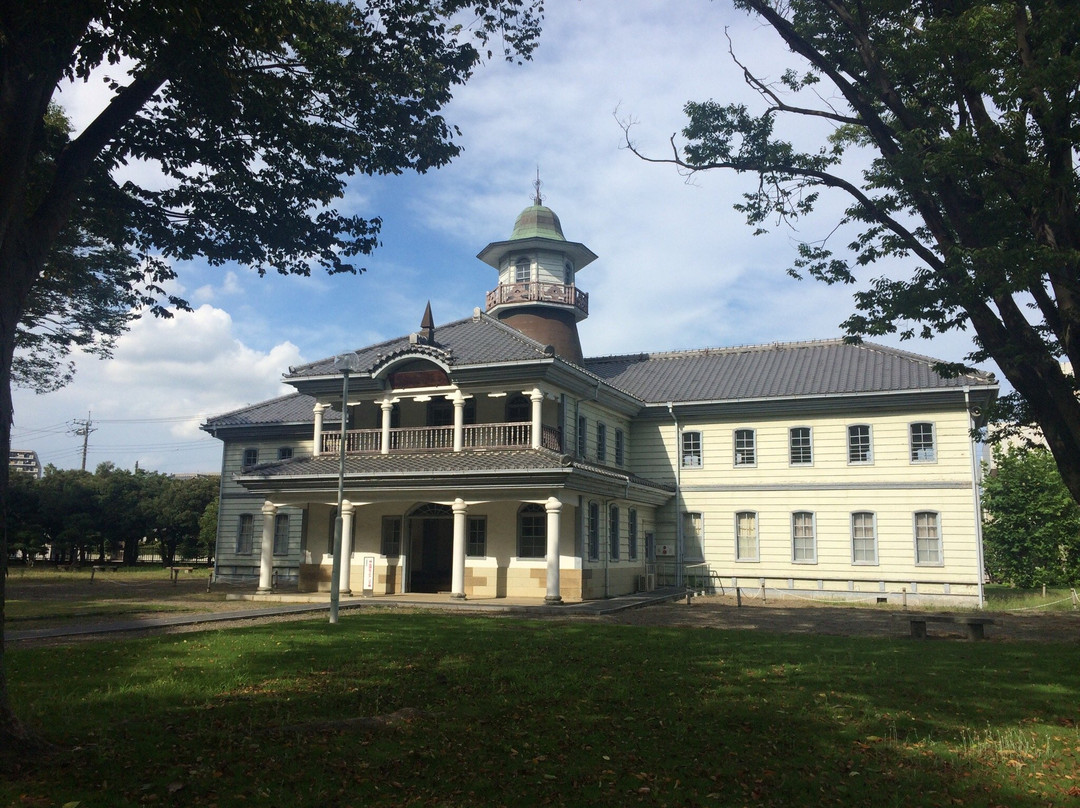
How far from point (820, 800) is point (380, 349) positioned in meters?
23.9

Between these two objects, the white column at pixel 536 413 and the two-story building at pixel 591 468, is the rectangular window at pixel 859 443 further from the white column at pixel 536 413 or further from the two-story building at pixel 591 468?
the white column at pixel 536 413

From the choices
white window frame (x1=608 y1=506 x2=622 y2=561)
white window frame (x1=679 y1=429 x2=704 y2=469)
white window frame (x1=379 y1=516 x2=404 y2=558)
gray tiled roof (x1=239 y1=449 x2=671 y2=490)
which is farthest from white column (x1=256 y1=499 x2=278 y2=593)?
white window frame (x1=679 y1=429 x2=704 y2=469)

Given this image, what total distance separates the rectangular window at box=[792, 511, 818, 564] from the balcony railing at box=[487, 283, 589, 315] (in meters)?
11.2

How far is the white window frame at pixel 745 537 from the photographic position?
29.8 meters

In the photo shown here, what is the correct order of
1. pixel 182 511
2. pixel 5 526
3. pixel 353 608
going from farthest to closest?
pixel 182 511 < pixel 353 608 < pixel 5 526

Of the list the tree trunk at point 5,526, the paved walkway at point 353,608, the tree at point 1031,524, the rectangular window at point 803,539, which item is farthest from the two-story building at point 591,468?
the tree trunk at point 5,526

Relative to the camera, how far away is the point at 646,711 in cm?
887

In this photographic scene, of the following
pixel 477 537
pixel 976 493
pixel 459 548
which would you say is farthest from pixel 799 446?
pixel 459 548

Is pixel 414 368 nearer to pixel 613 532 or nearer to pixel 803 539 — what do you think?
pixel 613 532

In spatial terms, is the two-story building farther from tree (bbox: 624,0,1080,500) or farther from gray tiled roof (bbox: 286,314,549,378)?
tree (bbox: 624,0,1080,500)

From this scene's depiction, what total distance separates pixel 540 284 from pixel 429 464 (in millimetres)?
10302

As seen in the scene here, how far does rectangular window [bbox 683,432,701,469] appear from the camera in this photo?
31.2 meters

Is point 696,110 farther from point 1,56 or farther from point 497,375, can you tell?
point 497,375

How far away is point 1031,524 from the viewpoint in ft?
113
